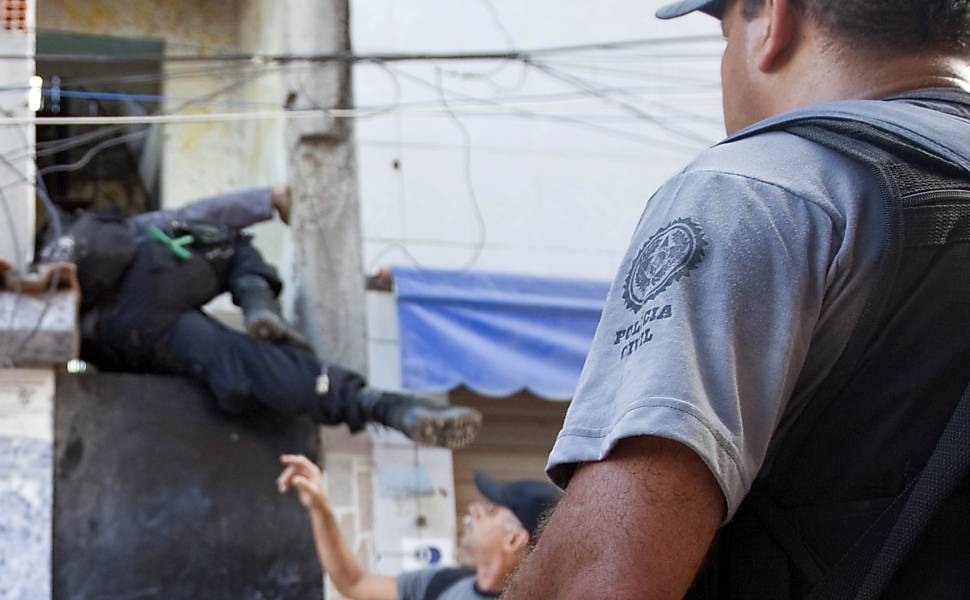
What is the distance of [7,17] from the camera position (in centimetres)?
797

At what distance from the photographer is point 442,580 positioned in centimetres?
620

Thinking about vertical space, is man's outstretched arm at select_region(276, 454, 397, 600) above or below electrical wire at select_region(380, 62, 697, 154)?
below

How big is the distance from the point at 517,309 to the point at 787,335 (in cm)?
653

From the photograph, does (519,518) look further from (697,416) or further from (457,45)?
(697,416)

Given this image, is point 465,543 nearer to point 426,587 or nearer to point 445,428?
point 426,587

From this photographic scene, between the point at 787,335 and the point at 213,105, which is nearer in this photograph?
the point at 787,335

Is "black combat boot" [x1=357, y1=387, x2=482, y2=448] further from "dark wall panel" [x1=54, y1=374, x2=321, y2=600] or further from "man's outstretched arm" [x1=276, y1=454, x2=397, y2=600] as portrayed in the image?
"man's outstretched arm" [x1=276, y1=454, x2=397, y2=600]

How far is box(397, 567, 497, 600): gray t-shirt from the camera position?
19.5 ft

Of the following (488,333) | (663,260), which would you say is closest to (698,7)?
(663,260)

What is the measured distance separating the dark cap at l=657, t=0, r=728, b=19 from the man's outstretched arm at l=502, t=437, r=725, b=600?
2.53ft

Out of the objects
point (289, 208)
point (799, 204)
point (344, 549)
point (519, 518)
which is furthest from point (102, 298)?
point (799, 204)

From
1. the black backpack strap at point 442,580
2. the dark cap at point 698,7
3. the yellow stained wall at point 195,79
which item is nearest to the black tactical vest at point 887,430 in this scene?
the dark cap at point 698,7

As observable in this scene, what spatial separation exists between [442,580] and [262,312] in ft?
6.46

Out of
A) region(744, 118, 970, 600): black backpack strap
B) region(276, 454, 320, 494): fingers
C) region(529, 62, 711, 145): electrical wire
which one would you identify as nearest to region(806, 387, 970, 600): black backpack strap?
region(744, 118, 970, 600): black backpack strap
